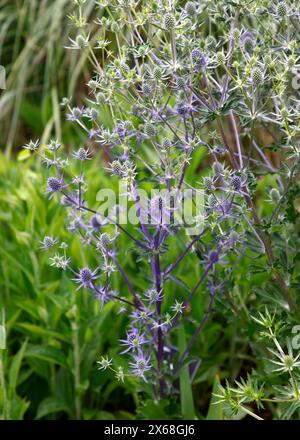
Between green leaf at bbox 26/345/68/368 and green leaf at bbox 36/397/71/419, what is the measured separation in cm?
11

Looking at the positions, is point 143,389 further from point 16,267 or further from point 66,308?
point 16,267

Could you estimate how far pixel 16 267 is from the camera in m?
2.02

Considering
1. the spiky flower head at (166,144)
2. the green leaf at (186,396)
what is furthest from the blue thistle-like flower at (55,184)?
the green leaf at (186,396)

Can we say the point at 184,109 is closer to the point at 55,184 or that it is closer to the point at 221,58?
the point at 221,58

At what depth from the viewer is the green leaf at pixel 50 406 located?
1752mm

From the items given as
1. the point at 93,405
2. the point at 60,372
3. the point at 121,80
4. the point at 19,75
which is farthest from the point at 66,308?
the point at 19,75

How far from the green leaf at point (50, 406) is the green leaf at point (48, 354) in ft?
0.37

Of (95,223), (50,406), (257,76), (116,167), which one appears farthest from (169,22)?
(50,406)

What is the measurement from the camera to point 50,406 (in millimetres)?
1770

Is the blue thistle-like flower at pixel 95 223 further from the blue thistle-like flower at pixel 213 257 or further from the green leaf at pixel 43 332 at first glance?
the green leaf at pixel 43 332

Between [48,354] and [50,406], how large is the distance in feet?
0.49

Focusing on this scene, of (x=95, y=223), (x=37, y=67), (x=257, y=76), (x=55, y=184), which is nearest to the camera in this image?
(x=257, y=76)

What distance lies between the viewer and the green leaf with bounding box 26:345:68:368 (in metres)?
1.72

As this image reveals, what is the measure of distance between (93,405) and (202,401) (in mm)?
334
